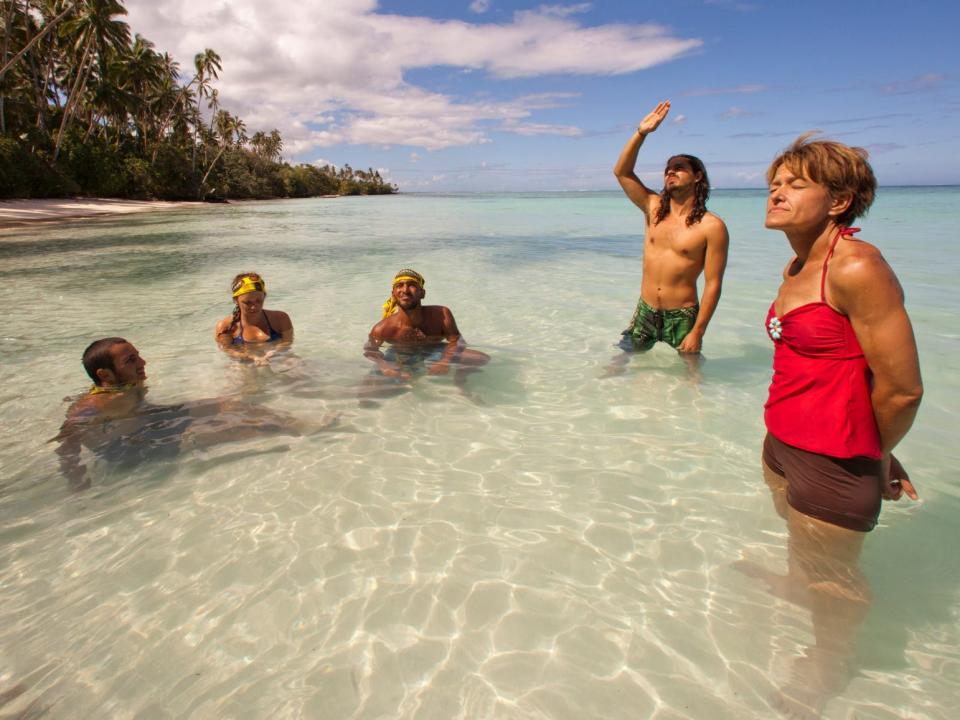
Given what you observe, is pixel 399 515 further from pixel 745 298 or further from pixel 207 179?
pixel 207 179

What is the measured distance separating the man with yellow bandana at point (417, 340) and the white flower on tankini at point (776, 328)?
3403 millimetres

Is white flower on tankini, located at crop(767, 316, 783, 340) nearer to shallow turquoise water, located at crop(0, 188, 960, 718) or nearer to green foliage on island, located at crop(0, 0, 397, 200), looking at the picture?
shallow turquoise water, located at crop(0, 188, 960, 718)

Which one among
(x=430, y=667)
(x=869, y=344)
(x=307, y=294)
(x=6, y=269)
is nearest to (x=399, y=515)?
(x=430, y=667)

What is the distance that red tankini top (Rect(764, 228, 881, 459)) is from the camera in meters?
1.83

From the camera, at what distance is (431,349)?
5.63 m

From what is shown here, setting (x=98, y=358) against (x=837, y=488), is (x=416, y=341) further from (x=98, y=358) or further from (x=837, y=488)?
(x=837, y=488)

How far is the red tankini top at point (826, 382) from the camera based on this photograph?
1.83 m

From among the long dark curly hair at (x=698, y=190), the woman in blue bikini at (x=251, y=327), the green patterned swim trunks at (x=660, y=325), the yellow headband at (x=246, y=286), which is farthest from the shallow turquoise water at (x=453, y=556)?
the long dark curly hair at (x=698, y=190)

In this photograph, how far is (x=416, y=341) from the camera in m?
5.63

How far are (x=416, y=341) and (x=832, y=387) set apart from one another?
423 cm

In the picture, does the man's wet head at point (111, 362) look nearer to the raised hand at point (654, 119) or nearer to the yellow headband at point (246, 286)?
the yellow headband at point (246, 286)

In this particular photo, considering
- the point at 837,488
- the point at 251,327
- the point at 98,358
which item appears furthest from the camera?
the point at 251,327

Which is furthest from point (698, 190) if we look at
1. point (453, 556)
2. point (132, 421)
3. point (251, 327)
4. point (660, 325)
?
point (132, 421)

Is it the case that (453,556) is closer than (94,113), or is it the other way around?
(453,556)
